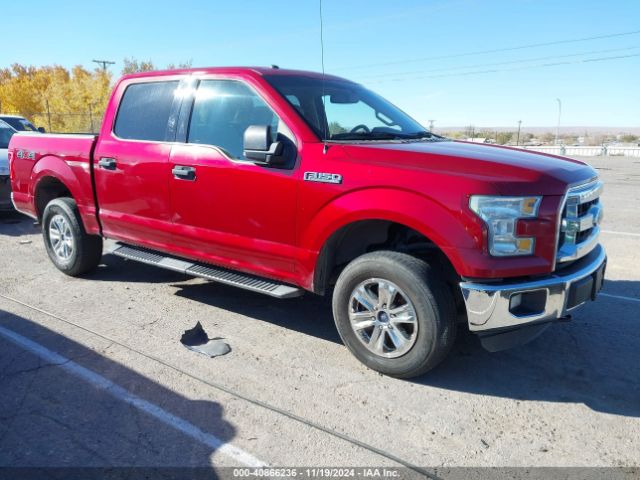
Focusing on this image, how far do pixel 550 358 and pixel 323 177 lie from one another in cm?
213

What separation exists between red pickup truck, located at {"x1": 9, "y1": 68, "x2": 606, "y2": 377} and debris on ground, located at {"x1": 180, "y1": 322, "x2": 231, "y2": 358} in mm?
474

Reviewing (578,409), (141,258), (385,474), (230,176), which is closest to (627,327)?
(578,409)

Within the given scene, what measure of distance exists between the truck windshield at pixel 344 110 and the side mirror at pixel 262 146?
0.36m

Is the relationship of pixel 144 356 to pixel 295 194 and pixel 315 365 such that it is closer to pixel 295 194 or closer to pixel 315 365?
pixel 315 365

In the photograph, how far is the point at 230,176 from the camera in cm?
414

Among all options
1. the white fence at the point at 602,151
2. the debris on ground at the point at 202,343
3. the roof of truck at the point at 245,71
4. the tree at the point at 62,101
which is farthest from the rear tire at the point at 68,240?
the white fence at the point at 602,151

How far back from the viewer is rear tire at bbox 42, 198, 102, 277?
5.65 meters

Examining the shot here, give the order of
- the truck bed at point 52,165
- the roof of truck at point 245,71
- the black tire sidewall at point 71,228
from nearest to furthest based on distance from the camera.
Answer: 1. the roof of truck at point 245,71
2. the truck bed at point 52,165
3. the black tire sidewall at point 71,228

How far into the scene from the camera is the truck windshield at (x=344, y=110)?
4.14 m

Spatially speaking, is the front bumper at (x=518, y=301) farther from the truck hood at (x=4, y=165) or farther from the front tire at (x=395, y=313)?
the truck hood at (x=4, y=165)

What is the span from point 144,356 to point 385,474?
2062 millimetres

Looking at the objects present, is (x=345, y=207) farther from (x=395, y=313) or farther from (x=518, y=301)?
(x=518, y=301)

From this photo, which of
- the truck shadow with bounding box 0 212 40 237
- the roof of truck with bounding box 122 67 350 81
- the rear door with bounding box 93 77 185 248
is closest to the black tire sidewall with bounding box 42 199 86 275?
the rear door with bounding box 93 77 185 248

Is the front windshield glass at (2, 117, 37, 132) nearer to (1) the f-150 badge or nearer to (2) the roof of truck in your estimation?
(2) the roof of truck
